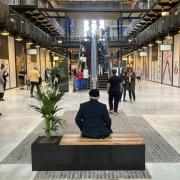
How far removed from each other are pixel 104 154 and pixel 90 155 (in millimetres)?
210

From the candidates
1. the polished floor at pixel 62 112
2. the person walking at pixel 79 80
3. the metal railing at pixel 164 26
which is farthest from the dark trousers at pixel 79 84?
the polished floor at pixel 62 112

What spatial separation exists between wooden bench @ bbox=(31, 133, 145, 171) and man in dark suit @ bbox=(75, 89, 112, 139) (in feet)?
0.47

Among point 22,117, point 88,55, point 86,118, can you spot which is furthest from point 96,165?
point 88,55

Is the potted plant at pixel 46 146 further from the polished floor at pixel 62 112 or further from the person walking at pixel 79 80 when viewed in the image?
the person walking at pixel 79 80

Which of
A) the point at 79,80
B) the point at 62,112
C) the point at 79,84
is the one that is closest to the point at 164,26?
the point at 79,80

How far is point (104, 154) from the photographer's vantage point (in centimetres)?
469

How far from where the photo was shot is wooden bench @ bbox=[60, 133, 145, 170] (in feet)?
15.3

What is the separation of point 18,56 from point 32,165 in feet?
74.4

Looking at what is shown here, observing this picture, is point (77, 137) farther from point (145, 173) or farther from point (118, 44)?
point (118, 44)

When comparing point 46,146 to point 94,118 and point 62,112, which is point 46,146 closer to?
point 94,118

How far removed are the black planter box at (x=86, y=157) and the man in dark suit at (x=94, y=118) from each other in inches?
12.3

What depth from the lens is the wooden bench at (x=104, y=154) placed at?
4.66m

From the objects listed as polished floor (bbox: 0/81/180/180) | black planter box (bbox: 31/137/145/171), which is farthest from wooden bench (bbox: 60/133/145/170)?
polished floor (bbox: 0/81/180/180)

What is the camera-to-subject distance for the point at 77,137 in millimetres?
5039
